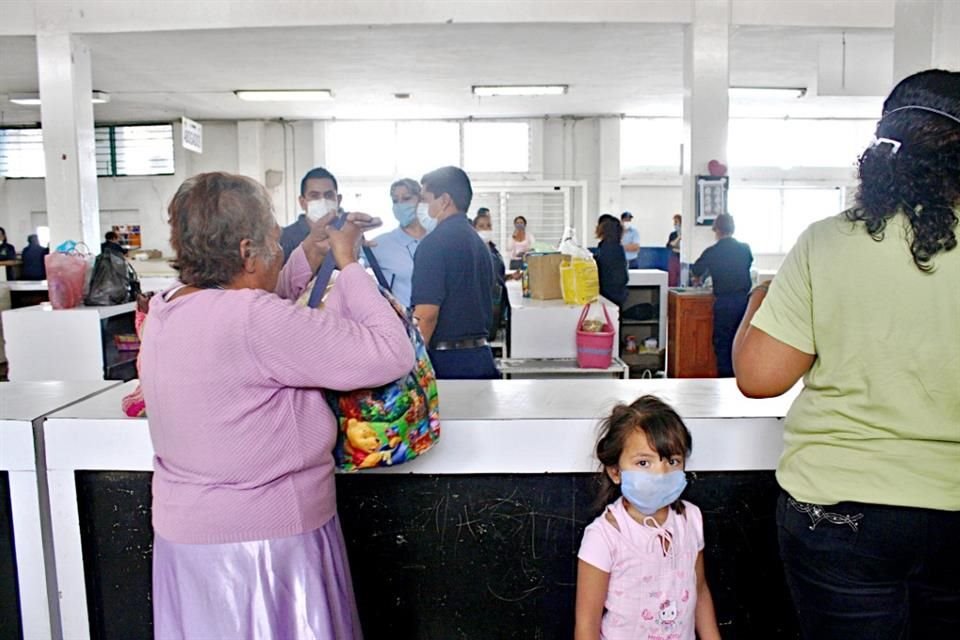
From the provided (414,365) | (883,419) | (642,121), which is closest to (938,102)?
(883,419)

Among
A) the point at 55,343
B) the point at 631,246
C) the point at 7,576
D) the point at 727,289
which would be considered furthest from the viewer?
the point at 631,246

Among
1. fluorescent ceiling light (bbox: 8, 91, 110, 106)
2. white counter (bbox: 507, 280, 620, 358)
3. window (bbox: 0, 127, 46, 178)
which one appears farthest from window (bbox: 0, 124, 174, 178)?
white counter (bbox: 507, 280, 620, 358)

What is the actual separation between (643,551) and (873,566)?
394mm

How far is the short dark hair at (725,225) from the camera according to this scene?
18.3ft

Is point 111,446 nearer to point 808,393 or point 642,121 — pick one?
point 808,393

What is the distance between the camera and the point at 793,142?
12.0 meters

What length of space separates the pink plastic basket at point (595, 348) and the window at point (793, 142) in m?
8.51

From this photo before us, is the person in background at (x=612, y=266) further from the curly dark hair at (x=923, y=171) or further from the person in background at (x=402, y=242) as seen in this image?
the curly dark hair at (x=923, y=171)

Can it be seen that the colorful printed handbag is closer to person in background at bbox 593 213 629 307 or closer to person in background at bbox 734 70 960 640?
person in background at bbox 734 70 960 640

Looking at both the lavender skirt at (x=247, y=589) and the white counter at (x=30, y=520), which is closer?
the lavender skirt at (x=247, y=589)

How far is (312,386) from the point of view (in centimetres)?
127

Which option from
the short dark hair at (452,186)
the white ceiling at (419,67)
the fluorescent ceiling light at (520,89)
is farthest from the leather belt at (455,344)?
the fluorescent ceiling light at (520,89)

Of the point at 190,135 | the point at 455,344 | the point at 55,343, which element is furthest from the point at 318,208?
the point at 190,135

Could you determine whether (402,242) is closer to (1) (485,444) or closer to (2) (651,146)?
(1) (485,444)
